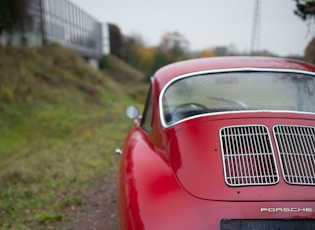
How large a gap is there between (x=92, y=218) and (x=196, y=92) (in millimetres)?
1958

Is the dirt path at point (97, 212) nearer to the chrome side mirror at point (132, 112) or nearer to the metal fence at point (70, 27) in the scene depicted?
the chrome side mirror at point (132, 112)

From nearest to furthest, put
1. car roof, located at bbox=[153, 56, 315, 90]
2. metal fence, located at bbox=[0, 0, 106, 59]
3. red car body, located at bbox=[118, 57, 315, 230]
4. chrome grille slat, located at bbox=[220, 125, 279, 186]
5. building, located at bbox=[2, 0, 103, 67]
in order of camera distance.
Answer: red car body, located at bbox=[118, 57, 315, 230]
chrome grille slat, located at bbox=[220, 125, 279, 186]
car roof, located at bbox=[153, 56, 315, 90]
metal fence, located at bbox=[0, 0, 106, 59]
building, located at bbox=[2, 0, 103, 67]

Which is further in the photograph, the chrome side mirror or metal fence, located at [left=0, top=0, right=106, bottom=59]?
metal fence, located at [left=0, top=0, right=106, bottom=59]

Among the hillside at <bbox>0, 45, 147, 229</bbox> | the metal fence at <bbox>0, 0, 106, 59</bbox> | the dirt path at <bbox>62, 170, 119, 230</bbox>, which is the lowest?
the dirt path at <bbox>62, 170, 119, 230</bbox>

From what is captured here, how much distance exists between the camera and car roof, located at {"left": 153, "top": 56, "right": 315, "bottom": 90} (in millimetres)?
3029

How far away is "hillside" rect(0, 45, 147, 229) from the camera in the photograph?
4.24 meters

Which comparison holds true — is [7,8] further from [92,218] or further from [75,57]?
[92,218]

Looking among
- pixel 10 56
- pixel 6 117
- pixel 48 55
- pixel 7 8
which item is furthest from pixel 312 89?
pixel 48 55

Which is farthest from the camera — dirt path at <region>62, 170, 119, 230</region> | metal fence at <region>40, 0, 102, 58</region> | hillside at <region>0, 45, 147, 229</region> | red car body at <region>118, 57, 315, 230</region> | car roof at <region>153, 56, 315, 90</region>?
metal fence at <region>40, 0, 102, 58</region>

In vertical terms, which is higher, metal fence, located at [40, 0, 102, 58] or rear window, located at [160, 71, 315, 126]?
metal fence, located at [40, 0, 102, 58]

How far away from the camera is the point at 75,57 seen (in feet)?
85.1

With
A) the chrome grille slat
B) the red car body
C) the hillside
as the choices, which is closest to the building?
the hillside

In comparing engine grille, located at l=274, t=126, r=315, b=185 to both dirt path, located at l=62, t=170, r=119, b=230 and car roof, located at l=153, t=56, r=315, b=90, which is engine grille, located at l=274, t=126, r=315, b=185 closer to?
car roof, located at l=153, t=56, r=315, b=90

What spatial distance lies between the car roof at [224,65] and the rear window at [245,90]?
7 centimetres
